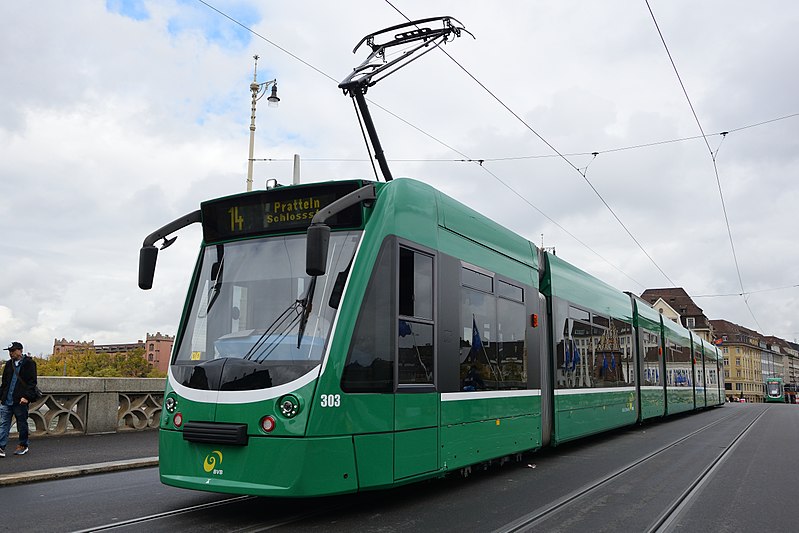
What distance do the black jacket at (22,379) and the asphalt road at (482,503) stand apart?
1.93m

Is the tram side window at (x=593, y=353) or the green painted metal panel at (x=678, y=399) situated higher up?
the tram side window at (x=593, y=353)

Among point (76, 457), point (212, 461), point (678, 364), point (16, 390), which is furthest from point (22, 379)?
point (678, 364)

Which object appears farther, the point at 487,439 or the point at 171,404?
the point at 487,439

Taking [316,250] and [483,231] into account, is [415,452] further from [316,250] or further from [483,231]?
[483,231]

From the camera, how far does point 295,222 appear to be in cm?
736

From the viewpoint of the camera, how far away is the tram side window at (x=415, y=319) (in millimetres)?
7328

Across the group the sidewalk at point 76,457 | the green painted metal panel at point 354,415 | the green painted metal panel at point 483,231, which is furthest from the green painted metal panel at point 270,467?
the sidewalk at point 76,457

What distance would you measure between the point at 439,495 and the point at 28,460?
5.99m

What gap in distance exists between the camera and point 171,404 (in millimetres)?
6941

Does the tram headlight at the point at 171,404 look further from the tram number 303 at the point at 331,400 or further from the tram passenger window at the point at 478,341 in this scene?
the tram passenger window at the point at 478,341

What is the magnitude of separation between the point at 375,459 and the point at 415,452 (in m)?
0.69

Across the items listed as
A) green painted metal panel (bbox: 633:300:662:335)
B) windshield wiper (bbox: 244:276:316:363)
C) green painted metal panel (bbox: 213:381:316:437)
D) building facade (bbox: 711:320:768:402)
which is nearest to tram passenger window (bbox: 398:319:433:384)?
windshield wiper (bbox: 244:276:316:363)

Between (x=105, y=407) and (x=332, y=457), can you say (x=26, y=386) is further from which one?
(x=332, y=457)

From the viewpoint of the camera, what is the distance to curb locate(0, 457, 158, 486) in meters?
8.88
